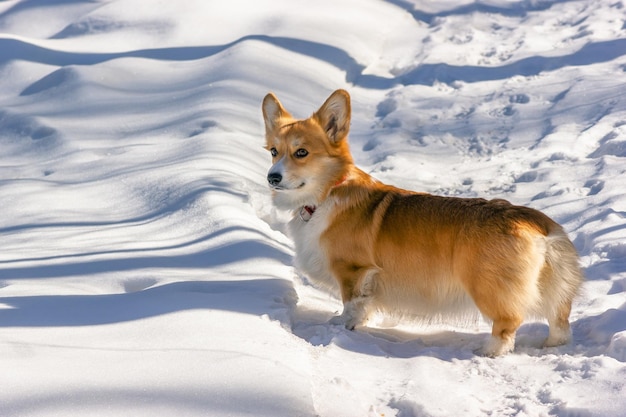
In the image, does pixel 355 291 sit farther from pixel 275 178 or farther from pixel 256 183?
pixel 256 183

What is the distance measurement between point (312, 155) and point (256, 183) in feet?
4.97

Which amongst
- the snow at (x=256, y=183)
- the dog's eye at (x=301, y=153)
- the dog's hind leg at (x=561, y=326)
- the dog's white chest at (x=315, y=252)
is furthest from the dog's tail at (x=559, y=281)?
the dog's eye at (x=301, y=153)

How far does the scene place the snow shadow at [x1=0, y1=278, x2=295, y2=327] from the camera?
274 centimetres

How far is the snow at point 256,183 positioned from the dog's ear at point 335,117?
2.57 feet

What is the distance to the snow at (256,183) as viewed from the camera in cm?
233

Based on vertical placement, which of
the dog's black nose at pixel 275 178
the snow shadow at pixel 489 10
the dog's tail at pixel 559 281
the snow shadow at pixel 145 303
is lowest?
the snow shadow at pixel 145 303

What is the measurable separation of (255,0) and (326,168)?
546 cm

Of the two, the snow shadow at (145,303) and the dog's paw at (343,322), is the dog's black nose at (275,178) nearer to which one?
the snow shadow at (145,303)

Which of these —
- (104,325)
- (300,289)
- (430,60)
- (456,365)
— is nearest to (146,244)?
(300,289)

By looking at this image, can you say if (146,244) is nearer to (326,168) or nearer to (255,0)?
(326,168)

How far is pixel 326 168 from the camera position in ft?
11.7

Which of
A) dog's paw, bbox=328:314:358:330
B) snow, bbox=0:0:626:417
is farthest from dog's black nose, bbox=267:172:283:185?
dog's paw, bbox=328:314:358:330

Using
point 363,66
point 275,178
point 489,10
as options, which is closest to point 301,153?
point 275,178

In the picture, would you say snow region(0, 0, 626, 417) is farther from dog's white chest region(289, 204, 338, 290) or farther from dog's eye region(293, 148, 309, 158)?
dog's eye region(293, 148, 309, 158)
